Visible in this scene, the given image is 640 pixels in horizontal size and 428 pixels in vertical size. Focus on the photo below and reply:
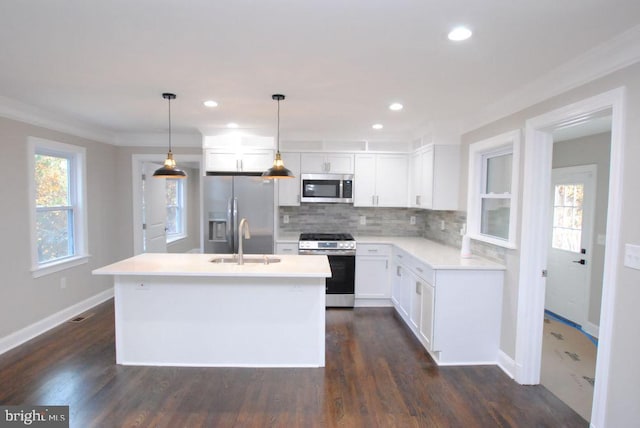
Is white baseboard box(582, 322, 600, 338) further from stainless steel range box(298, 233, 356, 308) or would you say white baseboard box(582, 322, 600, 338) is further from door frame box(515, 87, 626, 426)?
stainless steel range box(298, 233, 356, 308)

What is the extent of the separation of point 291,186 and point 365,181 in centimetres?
106

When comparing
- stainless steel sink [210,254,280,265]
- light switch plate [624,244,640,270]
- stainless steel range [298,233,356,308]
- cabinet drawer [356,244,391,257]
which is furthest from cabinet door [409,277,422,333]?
light switch plate [624,244,640,270]

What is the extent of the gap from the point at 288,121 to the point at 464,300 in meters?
2.70

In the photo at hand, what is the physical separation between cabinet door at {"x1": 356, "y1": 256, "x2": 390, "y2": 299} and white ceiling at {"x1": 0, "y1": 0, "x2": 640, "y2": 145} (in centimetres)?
203

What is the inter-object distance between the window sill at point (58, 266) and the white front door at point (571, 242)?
19.8 feet

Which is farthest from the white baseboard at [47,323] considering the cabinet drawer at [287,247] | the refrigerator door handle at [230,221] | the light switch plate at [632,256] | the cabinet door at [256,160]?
the light switch plate at [632,256]

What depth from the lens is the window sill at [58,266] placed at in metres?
3.58

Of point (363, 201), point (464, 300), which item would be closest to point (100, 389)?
point (464, 300)

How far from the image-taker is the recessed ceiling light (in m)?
1.77

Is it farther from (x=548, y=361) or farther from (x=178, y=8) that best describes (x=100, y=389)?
(x=548, y=361)

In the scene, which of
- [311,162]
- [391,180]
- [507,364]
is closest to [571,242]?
[507,364]

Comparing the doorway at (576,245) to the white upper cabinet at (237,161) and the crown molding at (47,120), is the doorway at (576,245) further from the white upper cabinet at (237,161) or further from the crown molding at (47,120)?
the crown molding at (47,120)

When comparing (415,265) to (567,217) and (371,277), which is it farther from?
(567,217)

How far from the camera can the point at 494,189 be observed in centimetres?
334
